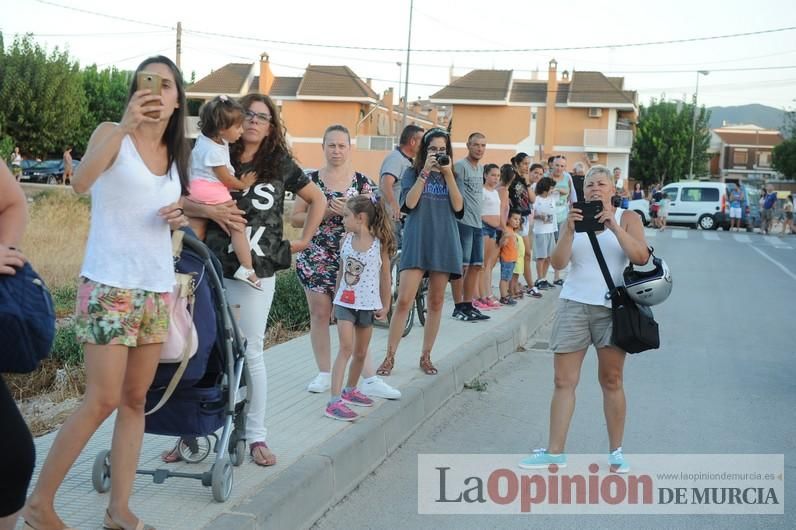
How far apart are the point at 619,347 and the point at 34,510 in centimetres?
343

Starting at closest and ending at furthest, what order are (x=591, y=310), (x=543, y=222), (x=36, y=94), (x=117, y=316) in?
(x=117, y=316) < (x=591, y=310) < (x=543, y=222) < (x=36, y=94)

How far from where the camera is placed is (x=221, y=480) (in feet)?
14.9

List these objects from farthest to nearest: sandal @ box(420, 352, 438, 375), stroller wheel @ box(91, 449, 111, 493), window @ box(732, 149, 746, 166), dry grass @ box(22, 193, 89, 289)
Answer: window @ box(732, 149, 746, 166), dry grass @ box(22, 193, 89, 289), sandal @ box(420, 352, 438, 375), stroller wheel @ box(91, 449, 111, 493)

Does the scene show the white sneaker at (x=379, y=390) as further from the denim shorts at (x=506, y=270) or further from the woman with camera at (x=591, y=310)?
the denim shorts at (x=506, y=270)

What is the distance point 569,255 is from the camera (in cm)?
598

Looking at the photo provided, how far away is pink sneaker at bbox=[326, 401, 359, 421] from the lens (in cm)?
634

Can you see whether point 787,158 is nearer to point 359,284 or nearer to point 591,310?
point 359,284

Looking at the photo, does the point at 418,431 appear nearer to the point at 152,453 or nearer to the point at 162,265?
the point at 152,453

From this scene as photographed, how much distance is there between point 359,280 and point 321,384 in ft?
3.23

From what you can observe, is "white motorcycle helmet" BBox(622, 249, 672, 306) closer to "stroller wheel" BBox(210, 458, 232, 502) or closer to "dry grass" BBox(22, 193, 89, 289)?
"stroller wheel" BBox(210, 458, 232, 502)

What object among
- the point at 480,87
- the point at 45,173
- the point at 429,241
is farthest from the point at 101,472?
the point at 480,87

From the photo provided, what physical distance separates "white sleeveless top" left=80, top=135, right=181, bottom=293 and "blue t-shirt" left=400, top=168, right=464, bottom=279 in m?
4.21

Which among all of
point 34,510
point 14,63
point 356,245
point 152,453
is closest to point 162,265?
point 34,510

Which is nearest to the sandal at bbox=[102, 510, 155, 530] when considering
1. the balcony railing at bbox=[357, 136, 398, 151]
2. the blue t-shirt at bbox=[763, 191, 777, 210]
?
the blue t-shirt at bbox=[763, 191, 777, 210]
